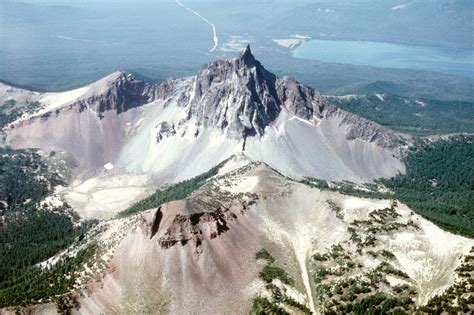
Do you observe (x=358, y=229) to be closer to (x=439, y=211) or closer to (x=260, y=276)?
(x=260, y=276)

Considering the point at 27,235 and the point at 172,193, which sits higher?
the point at 172,193

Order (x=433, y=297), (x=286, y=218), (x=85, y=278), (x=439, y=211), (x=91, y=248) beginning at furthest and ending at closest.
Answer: (x=439, y=211) < (x=286, y=218) < (x=91, y=248) < (x=85, y=278) < (x=433, y=297)

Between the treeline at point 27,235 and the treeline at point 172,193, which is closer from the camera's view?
the treeline at point 27,235

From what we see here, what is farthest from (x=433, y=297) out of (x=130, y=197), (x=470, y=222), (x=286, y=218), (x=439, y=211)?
(x=130, y=197)

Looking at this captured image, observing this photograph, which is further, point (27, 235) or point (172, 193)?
point (172, 193)

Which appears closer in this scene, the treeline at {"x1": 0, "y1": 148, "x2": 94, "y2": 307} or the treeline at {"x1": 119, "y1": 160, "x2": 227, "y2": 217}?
the treeline at {"x1": 0, "y1": 148, "x2": 94, "y2": 307}
